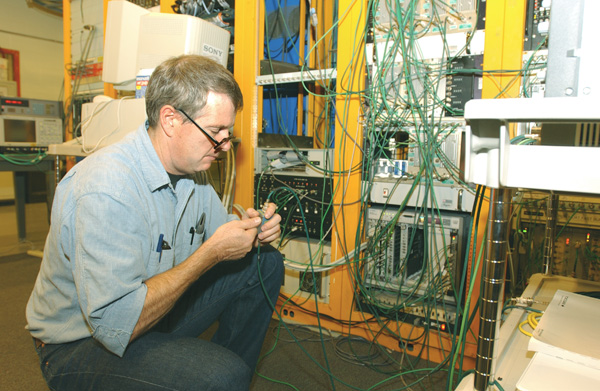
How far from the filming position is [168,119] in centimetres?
112

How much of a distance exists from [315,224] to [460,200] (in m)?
0.69

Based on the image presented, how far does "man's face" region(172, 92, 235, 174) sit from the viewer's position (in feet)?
3.70

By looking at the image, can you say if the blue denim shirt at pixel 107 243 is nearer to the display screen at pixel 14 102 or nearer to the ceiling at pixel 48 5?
the display screen at pixel 14 102

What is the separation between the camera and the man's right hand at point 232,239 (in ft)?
3.55

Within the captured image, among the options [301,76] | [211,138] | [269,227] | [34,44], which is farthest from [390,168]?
[34,44]

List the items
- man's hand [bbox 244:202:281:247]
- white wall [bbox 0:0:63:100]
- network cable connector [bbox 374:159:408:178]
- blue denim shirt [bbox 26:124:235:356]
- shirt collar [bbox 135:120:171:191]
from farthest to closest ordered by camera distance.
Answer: white wall [bbox 0:0:63:100] < network cable connector [bbox 374:159:408:178] < man's hand [bbox 244:202:281:247] < shirt collar [bbox 135:120:171:191] < blue denim shirt [bbox 26:124:235:356]

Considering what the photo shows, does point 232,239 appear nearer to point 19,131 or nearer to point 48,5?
point 19,131

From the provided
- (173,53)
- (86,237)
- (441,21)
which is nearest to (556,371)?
(86,237)

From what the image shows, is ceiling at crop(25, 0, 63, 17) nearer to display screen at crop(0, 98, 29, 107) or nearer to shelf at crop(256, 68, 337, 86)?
display screen at crop(0, 98, 29, 107)

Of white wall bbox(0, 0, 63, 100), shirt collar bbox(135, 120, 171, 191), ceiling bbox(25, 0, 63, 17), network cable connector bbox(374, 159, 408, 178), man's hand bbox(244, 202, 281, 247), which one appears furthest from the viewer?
white wall bbox(0, 0, 63, 100)

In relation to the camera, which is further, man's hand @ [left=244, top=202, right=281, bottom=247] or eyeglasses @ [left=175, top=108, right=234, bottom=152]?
man's hand @ [left=244, top=202, right=281, bottom=247]

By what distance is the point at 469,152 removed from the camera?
2.00 ft

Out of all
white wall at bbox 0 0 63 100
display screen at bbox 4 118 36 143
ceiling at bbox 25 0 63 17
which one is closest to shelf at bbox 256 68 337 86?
display screen at bbox 4 118 36 143

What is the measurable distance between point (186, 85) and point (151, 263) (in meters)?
0.49
